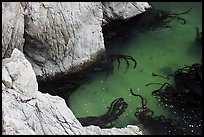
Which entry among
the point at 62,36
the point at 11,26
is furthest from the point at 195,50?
the point at 11,26

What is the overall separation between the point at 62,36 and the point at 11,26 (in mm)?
998

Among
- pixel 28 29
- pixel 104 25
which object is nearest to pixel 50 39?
pixel 28 29

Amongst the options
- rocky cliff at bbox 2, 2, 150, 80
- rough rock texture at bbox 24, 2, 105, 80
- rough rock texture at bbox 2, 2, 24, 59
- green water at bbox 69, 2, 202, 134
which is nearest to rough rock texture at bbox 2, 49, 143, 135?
rough rock texture at bbox 2, 2, 24, 59

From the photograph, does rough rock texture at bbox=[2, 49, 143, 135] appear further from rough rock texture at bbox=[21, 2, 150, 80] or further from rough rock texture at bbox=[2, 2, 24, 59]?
rough rock texture at bbox=[21, 2, 150, 80]

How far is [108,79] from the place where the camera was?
751cm

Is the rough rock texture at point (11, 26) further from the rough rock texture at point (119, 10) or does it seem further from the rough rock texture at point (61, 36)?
the rough rock texture at point (119, 10)

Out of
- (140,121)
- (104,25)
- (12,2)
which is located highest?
(12,2)

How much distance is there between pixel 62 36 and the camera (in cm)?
725

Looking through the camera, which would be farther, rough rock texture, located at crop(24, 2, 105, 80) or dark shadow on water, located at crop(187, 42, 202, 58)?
dark shadow on water, located at crop(187, 42, 202, 58)

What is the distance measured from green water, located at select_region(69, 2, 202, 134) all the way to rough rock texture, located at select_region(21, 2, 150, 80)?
1.45 feet

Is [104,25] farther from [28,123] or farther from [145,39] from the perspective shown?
[28,123]

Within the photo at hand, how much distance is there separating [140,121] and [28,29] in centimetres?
235

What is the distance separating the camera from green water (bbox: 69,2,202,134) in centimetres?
707

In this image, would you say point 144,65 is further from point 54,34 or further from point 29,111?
point 29,111
